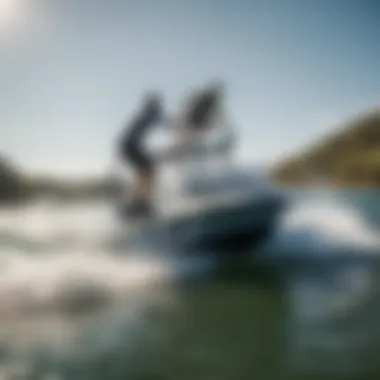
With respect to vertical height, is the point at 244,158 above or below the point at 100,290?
above

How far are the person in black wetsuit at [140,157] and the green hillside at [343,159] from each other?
240mm

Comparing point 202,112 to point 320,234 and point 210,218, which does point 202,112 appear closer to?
point 210,218

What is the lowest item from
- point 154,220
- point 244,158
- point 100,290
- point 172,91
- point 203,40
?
point 100,290

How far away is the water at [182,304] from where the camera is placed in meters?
1.25

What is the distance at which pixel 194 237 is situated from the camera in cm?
130

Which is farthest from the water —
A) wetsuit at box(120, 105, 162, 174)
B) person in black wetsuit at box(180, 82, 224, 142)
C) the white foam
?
person in black wetsuit at box(180, 82, 224, 142)

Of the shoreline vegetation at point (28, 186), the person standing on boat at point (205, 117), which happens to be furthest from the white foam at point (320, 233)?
the shoreline vegetation at point (28, 186)

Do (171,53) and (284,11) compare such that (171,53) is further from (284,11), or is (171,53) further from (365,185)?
(365,185)

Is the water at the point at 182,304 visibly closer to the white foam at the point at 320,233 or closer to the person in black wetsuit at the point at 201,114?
the white foam at the point at 320,233

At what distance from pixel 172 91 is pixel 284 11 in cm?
28

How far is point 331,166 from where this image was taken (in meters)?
1.36

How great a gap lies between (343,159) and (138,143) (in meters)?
0.40

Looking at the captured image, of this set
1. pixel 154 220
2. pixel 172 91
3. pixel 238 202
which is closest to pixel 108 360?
pixel 154 220

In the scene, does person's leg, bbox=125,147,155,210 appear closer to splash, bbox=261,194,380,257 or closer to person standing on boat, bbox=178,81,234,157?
person standing on boat, bbox=178,81,234,157
